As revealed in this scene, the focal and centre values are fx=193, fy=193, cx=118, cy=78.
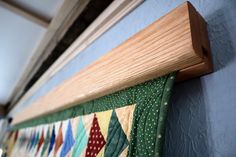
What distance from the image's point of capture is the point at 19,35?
63.3 inches

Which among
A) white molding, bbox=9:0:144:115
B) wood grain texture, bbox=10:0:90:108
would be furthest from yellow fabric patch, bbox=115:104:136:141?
wood grain texture, bbox=10:0:90:108

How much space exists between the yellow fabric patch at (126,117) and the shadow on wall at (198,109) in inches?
3.3

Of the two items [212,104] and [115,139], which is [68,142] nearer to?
[115,139]

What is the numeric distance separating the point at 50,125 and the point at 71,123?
25 centimetres

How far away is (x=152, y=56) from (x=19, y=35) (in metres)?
1.51

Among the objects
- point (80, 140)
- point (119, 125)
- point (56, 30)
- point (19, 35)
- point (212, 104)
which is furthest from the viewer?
point (19, 35)

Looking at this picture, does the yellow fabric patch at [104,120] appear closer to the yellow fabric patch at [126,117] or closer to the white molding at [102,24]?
the yellow fabric patch at [126,117]

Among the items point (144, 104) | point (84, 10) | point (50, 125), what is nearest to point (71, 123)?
point (50, 125)

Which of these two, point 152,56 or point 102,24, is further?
point 102,24

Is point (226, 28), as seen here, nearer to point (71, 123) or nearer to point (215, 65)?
point (215, 65)

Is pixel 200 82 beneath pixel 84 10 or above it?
beneath

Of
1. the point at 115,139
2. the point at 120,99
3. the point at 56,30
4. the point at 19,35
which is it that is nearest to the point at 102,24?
the point at 120,99

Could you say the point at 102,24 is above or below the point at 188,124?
above

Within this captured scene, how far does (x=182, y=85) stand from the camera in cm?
44
